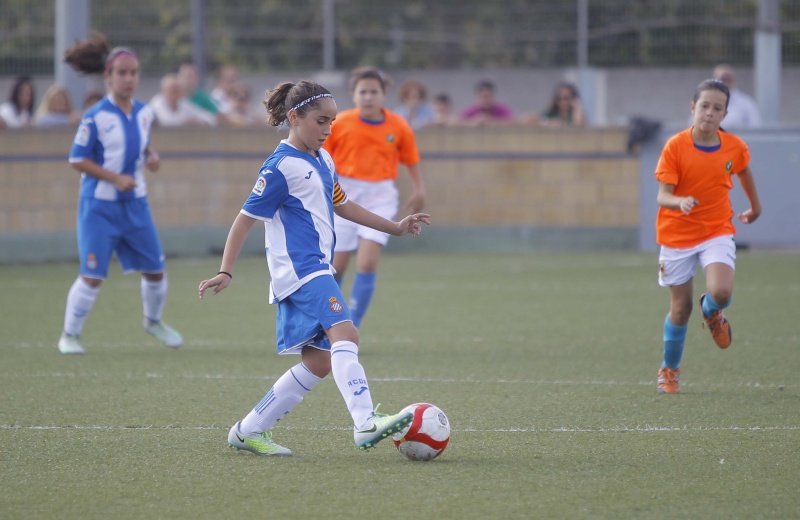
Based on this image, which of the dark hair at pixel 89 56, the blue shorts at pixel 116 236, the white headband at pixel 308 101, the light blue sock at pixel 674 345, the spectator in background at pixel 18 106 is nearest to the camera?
the white headband at pixel 308 101

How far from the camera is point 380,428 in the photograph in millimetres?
5199

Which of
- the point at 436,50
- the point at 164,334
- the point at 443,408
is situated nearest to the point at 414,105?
the point at 436,50

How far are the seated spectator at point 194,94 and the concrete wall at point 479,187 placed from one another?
84 cm

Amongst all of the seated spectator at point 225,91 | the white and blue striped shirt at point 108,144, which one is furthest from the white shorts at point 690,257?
the seated spectator at point 225,91

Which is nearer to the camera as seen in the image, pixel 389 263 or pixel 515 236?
pixel 389 263

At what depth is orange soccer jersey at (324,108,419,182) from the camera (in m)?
9.09

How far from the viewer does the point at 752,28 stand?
16781 millimetres

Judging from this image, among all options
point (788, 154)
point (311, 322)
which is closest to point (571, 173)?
point (788, 154)

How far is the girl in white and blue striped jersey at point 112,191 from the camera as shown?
862 centimetres

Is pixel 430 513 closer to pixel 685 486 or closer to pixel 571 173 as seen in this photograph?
pixel 685 486

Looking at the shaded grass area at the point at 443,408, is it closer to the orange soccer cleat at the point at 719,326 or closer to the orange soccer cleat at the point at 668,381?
the orange soccer cleat at the point at 668,381

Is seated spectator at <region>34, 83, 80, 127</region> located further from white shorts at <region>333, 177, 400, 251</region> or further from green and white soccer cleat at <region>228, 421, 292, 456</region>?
green and white soccer cleat at <region>228, 421, 292, 456</region>

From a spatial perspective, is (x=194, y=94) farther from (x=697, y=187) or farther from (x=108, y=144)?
(x=697, y=187)

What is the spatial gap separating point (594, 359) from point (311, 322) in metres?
3.43
